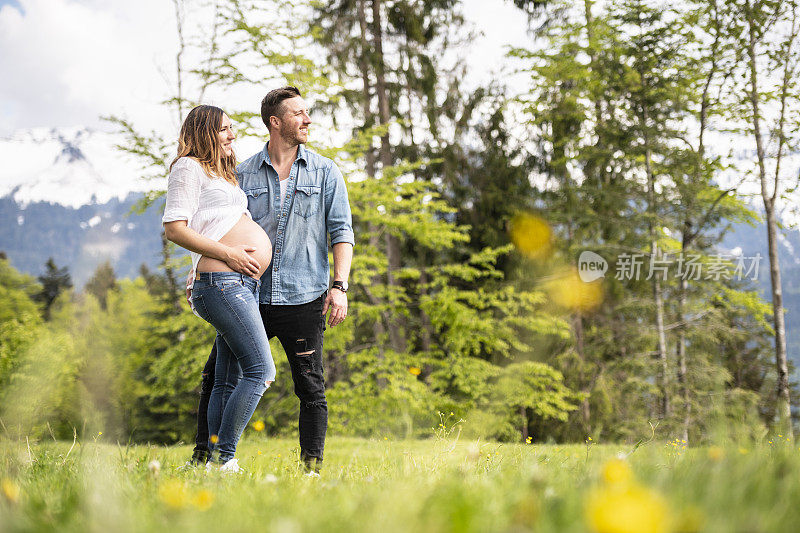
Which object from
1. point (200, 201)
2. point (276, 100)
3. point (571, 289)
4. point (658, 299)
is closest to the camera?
point (200, 201)

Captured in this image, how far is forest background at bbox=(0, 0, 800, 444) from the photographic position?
33.9 ft

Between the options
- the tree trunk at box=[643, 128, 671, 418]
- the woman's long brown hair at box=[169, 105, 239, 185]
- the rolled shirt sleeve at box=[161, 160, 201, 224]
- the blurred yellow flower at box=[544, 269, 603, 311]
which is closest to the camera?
the rolled shirt sleeve at box=[161, 160, 201, 224]

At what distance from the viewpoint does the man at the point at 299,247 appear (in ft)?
10.2

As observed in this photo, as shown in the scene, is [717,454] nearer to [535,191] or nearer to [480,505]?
[480,505]

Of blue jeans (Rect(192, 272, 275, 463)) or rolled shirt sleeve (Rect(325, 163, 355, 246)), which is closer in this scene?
blue jeans (Rect(192, 272, 275, 463))

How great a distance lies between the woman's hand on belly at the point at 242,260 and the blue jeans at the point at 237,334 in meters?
0.04

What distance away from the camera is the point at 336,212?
3352 mm

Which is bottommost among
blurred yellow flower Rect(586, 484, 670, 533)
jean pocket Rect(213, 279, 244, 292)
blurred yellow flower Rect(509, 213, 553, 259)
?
blurred yellow flower Rect(586, 484, 670, 533)

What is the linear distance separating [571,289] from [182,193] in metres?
12.2

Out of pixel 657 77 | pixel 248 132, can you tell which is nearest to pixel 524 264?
pixel 657 77

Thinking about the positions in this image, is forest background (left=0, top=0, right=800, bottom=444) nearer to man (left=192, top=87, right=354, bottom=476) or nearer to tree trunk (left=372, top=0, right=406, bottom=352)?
tree trunk (left=372, top=0, right=406, bottom=352)

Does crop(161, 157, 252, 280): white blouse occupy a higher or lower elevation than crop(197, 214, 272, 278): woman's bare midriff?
higher

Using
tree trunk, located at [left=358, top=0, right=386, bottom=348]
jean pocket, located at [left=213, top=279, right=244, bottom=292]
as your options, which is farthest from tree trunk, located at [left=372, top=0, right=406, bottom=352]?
jean pocket, located at [left=213, top=279, right=244, bottom=292]

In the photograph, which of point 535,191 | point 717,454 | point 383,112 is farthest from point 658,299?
point 717,454
